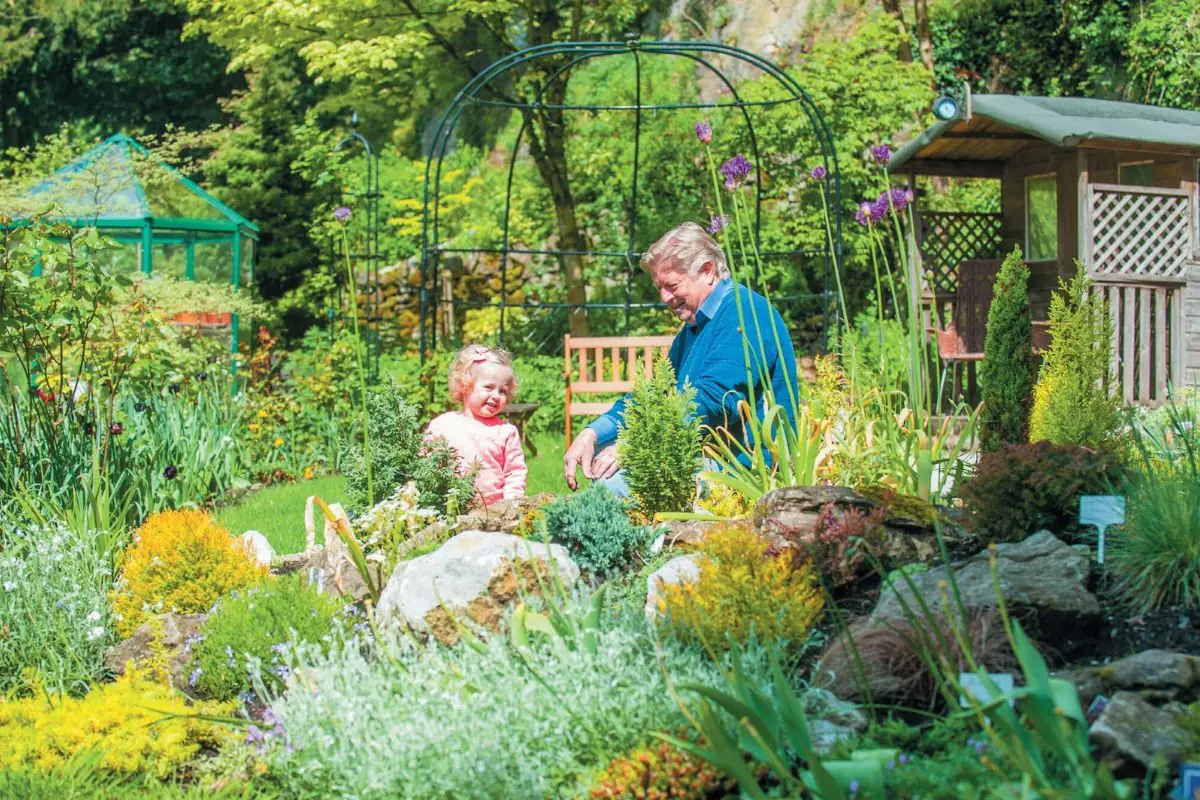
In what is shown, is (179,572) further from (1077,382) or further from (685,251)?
(1077,382)

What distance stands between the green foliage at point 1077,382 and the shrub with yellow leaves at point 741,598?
190 centimetres

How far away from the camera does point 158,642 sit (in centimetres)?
365

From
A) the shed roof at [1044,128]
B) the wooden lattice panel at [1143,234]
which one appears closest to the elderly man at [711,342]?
the shed roof at [1044,128]

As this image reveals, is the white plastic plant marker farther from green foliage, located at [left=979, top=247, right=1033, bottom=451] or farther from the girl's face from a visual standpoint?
green foliage, located at [left=979, top=247, right=1033, bottom=451]

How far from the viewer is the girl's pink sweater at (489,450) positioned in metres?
4.57

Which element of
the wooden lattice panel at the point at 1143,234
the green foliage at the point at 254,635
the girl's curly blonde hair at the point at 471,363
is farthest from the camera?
the wooden lattice panel at the point at 1143,234

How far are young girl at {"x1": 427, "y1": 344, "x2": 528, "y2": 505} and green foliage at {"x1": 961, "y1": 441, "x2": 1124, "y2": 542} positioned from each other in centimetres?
176

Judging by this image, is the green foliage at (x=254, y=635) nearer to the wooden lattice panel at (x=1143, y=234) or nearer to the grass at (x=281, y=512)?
the grass at (x=281, y=512)

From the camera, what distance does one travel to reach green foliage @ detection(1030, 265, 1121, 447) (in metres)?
4.68

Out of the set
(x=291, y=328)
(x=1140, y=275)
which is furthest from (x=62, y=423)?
(x=291, y=328)

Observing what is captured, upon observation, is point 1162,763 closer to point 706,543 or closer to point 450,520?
point 706,543

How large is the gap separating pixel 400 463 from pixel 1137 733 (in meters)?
2.70

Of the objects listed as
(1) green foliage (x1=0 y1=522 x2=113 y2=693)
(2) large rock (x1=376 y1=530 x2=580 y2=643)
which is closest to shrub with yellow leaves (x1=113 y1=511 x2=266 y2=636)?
(1) green foliage (x1=0 y1=522 x2=113 y2=693)

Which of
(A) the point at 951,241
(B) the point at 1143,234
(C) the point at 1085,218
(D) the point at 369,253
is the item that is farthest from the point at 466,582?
(D) the point at 369,253
